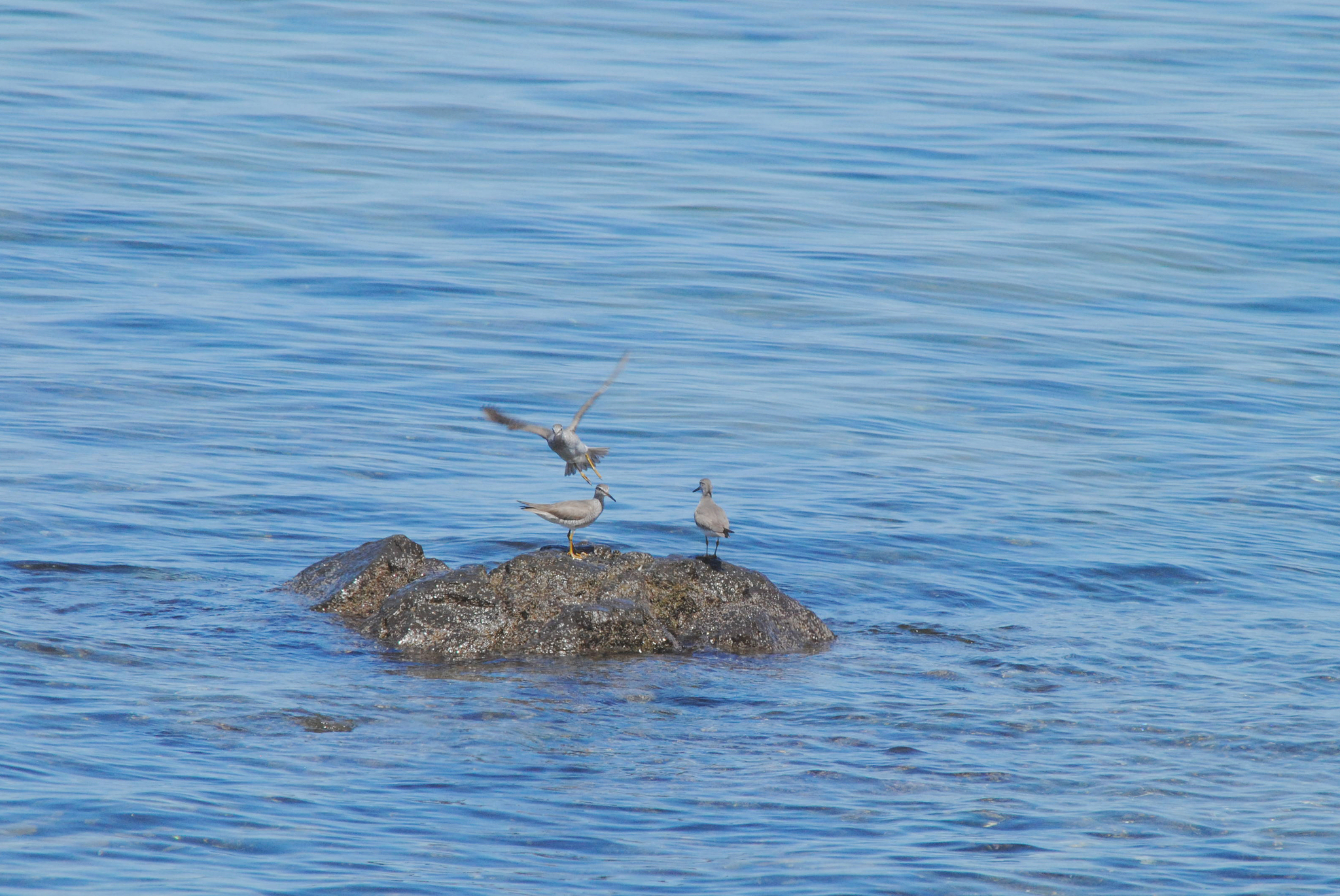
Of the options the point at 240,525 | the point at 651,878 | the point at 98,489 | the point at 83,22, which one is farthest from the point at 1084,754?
the point at 83,22

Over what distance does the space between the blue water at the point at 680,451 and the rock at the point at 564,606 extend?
0.95 feet

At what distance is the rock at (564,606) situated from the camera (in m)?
9.14

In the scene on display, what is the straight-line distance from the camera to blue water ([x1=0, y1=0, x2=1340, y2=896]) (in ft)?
23.0

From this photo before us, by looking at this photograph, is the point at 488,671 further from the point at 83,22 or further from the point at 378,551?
the point at 83,22

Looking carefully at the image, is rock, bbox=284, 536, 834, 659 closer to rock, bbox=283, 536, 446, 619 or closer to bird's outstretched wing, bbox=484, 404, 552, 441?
rock, bbox=283, 536, 446, 619

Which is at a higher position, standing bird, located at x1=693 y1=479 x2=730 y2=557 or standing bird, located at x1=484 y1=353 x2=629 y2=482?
standing bird, located at x1=484 y1=353 x2=629 y2=482

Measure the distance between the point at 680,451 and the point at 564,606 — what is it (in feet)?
16.6

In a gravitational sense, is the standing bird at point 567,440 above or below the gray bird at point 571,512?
above

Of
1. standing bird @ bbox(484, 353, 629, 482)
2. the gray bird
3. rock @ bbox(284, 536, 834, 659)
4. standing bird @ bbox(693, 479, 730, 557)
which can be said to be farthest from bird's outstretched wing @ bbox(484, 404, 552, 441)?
standing bird @ bbox(693, 479, 730, 557)

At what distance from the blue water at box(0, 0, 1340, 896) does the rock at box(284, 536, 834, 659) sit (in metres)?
0.29

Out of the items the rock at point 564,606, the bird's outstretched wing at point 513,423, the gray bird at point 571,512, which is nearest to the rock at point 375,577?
the rock at point 564,606

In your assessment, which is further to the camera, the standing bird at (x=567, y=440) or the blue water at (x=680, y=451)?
the standing bird at (x=567, y=440)

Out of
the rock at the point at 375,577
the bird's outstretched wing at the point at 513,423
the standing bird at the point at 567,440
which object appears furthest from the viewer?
the rock at the point at 375,577

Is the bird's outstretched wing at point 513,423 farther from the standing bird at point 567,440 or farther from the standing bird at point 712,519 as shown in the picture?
the standing bird at point 712,519
